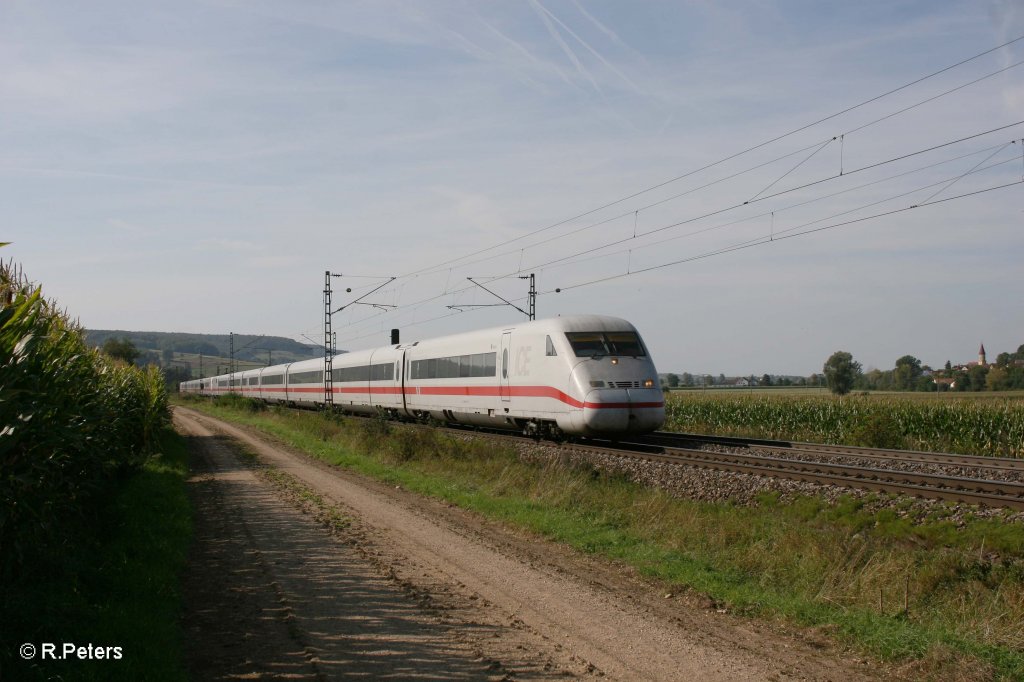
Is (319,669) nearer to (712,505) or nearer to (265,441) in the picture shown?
(712,505)

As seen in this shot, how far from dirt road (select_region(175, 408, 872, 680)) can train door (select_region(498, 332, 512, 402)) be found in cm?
1177

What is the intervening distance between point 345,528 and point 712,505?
5.64 m

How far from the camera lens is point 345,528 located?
38.0 ft

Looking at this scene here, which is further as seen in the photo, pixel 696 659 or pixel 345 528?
pixel 345 528

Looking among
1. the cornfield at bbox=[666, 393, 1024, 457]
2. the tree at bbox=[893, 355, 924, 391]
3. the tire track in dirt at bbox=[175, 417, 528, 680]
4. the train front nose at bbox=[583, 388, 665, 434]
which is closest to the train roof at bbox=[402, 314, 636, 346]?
the train front nose at bbox=[583, 388, 665, 434]

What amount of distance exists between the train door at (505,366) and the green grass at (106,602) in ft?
43.2

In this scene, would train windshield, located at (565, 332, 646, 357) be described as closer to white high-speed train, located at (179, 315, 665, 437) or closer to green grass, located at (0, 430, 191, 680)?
white high-speed train, located at (179, 315, 665, 437)

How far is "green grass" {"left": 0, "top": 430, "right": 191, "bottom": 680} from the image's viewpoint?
5.54 metres

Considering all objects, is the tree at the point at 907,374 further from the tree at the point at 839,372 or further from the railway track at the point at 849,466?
the railway track at the point at 849,466

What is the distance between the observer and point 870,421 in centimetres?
2450

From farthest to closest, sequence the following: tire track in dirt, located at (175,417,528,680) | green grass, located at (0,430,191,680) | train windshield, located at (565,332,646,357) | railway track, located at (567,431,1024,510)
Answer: train windshield, located at (565,332,646,357)
railway track, located at (567,431,1024,510)
tire track in dirt, located at (175,417,528,680)
green grass, located at (0,430,191,680)

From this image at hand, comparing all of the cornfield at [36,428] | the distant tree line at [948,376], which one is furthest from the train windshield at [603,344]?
the distant tree line at [948,376]

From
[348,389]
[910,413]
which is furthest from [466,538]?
[348,389]

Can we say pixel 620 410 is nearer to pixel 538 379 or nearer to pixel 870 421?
pixel 538 379
